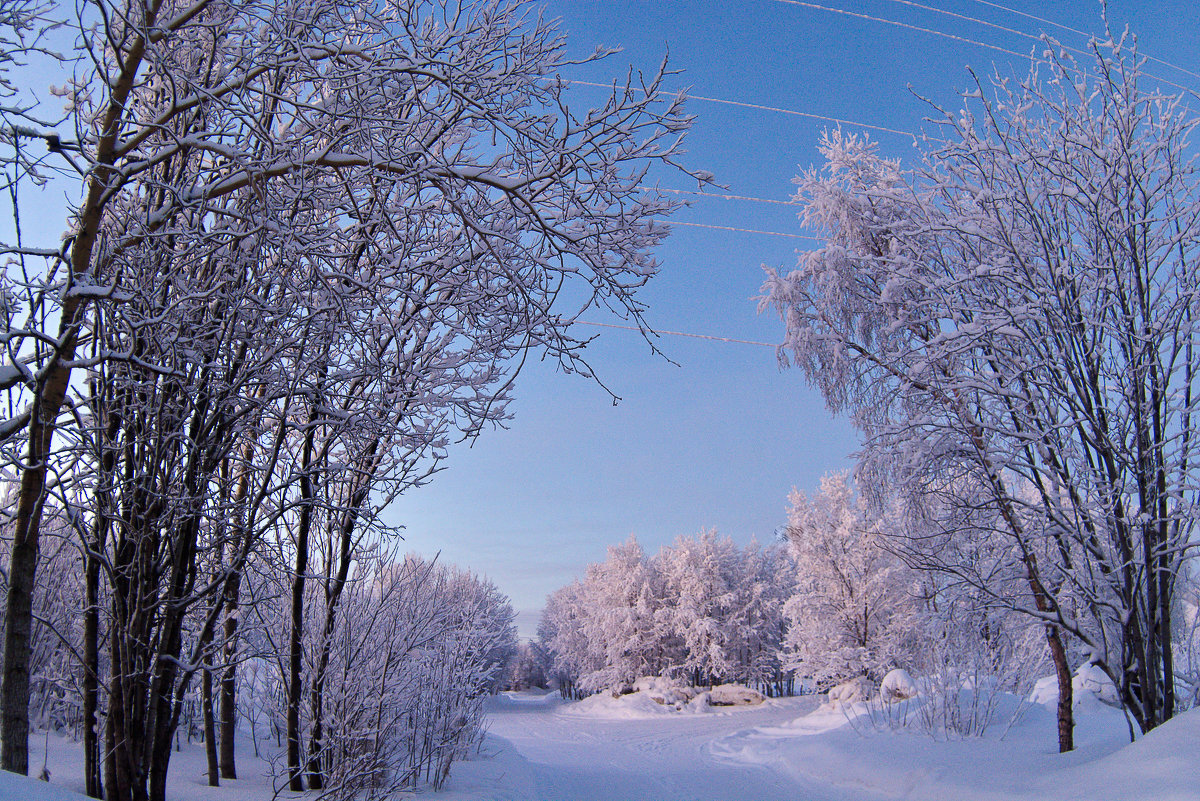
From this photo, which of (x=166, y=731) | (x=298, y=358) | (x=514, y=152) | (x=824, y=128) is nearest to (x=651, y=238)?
(x=514, y=152)

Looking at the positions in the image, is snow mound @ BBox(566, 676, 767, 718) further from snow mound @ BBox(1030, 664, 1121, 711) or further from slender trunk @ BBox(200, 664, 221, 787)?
slender trunk @ BBox(200, 664, 221, 787)

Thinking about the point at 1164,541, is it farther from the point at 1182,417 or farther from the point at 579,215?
the point at 579,215

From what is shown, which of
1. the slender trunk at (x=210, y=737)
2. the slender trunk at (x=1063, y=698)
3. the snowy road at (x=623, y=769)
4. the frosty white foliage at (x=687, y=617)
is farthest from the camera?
the frosty white foliage at (x=687, y=617)

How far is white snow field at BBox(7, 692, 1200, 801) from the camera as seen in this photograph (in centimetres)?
452

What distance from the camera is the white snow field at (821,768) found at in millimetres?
4516

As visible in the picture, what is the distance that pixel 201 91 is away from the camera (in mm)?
2783

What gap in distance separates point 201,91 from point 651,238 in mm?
2122

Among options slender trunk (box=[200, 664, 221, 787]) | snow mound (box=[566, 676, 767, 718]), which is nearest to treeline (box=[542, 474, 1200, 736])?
snow mound (box=[566, 676, 767, 718])

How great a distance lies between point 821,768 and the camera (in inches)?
415

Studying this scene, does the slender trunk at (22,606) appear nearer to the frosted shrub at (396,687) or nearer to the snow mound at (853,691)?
the frosted shrub at (396,687)

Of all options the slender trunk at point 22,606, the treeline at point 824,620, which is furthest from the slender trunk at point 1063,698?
the slender trunk at point 22,606

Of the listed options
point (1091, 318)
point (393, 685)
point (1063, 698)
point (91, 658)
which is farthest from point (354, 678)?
point (1063, 698)

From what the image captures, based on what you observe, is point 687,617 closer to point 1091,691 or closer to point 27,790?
point 1091,691

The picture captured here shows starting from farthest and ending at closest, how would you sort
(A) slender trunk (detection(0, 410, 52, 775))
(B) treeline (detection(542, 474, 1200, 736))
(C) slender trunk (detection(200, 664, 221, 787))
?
1. (B) treeline (detection(542, 474, 1200, 736))
2. (C) slender trunk (detection(200, 664, 221, 787))
3. (A) slender trunk (detection(0, 410, 52, 775))
